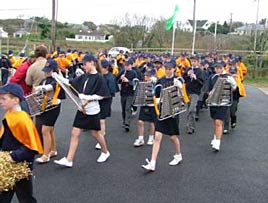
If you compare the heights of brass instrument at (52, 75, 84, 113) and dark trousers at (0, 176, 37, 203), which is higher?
brass instrument at (52, 75, 84, 113)

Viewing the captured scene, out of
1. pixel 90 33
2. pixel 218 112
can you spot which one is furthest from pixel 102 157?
pixel 90 33

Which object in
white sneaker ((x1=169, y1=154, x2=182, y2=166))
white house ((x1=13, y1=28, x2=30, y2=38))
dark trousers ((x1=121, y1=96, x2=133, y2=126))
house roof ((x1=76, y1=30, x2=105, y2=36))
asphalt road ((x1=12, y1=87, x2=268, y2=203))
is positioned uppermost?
house roof ((x1=76, y1=30, x2=105, y2=36))

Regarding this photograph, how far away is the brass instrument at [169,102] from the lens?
239 inches

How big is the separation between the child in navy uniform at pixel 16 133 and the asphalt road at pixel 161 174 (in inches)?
56.0

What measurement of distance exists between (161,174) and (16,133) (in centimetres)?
292

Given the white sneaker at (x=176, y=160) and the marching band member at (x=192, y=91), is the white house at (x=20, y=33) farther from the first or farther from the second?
the white sneaker at (x=176, y=160)

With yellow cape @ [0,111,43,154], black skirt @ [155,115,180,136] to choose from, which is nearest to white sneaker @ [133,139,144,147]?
black skirt @ [155,115,180,136]

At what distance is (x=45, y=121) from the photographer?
6176mm

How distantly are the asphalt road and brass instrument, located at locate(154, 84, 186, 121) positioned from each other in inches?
33.9

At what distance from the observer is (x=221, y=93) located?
7.35 m

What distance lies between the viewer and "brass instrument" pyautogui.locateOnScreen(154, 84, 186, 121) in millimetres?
6078

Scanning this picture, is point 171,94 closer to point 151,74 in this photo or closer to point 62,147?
point 151,74

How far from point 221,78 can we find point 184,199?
2.91 meters

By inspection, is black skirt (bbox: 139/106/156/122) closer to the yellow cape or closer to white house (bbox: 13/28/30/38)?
the yellow cape
